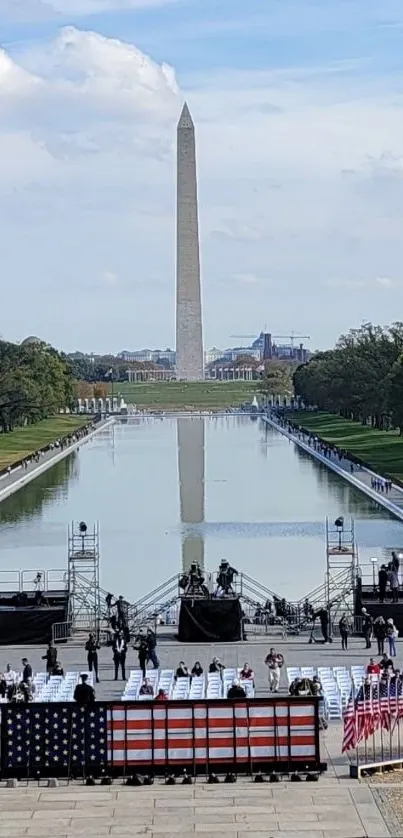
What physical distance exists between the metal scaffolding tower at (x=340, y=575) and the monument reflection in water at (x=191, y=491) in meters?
3.55

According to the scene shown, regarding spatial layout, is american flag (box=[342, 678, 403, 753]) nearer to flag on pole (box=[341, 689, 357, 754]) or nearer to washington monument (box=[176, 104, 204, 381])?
flag on pole (box=[341, 689, 357, 754])

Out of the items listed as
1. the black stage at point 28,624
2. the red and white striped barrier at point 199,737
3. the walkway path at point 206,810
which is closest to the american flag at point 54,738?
the red and white striped barrier at point 199,737

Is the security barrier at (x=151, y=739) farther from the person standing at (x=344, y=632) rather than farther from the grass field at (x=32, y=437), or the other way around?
the grass field at (x=32, y=437)

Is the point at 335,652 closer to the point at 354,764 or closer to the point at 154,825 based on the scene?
the point at 354,764

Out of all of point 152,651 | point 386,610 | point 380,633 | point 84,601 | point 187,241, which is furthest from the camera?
point 187,241

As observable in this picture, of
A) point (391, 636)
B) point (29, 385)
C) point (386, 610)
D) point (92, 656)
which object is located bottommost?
point (92, 656)

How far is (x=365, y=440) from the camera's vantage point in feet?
275

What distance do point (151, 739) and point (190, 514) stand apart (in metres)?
30.6

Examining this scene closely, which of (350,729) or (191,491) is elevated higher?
(191,491)

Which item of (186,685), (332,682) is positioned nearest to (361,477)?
(332,682)

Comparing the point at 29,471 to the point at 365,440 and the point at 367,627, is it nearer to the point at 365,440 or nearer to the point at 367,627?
the point at 365,440

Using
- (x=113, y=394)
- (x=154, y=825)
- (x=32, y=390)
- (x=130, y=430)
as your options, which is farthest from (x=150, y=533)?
(x=113, y=394)

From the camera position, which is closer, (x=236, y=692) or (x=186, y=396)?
(x=236, y=692)

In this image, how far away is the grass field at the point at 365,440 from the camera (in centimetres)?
6400
